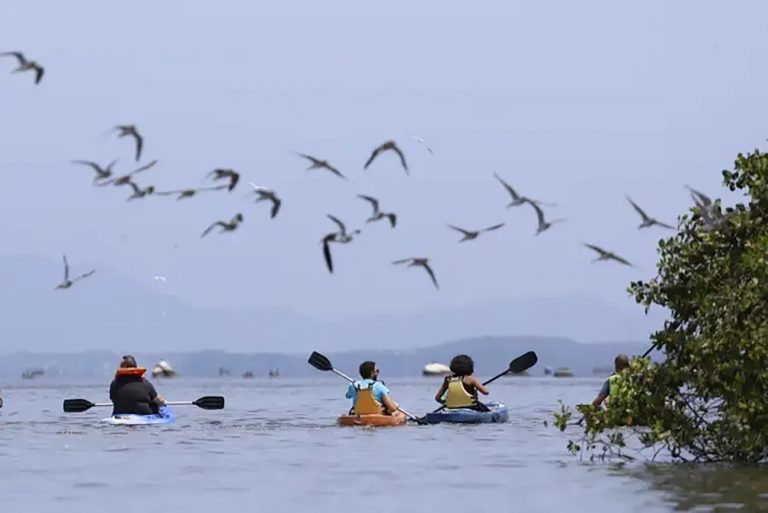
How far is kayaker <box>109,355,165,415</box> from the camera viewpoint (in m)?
38.4

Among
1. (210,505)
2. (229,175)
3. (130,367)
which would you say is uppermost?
(229,175)

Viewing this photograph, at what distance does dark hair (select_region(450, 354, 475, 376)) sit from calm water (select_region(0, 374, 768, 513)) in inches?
51.9

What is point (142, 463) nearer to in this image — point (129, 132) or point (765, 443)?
point (765, 443)

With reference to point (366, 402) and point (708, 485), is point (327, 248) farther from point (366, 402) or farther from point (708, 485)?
point (708, 485)

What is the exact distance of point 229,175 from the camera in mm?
40844

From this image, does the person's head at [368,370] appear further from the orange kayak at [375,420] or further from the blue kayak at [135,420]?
the blue kayak at [135,420]

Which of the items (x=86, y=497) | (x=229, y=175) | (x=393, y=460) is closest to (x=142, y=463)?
(x=393, y=460)

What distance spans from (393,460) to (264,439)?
8117 millimetres

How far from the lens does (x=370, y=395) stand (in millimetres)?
38438

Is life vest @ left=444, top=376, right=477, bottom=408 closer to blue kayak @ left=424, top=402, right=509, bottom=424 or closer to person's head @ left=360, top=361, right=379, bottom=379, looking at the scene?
blue kayak @ left=424, top=402, right=509, bottom=424

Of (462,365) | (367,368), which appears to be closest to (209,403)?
(367,368)

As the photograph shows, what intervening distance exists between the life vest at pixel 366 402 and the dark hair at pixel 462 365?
6.16 ft

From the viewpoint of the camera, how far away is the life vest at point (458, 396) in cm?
3988

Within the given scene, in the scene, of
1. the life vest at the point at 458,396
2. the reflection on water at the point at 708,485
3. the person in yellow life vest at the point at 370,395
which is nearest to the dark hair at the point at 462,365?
the life vest at the point at 458,396
